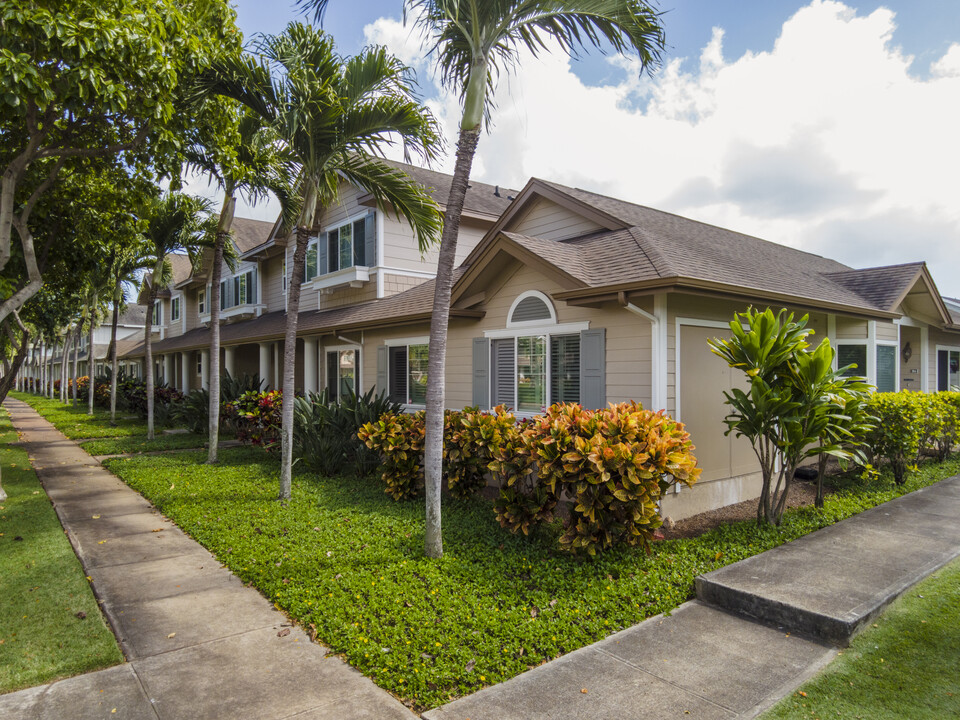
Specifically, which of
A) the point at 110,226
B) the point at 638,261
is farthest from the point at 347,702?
the point at 110,226

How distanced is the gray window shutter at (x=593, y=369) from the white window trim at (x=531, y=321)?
2.48ft

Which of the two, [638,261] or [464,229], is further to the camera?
[464,229]

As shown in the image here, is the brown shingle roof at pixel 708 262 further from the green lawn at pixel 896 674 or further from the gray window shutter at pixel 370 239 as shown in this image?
the gray window shutter at pixel 370 239

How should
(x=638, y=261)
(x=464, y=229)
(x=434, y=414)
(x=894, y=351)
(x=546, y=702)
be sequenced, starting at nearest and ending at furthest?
(x=546, y=702)
(x=434, y=414)
(x=638, y=261)
(x=894, y=351)
(x=464, y=229)

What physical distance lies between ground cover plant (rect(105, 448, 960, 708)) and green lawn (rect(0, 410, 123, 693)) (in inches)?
50.9

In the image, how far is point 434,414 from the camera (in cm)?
612

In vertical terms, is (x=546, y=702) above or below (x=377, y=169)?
below

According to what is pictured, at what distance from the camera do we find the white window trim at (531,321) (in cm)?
912

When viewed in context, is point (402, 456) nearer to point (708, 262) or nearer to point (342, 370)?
point (708, 262)

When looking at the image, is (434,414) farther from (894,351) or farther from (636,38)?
(894,351)

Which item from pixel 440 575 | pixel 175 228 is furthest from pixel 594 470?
pixel 175 228

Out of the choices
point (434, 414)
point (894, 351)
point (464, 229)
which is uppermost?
point (464, 229)

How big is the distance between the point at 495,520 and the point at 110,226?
9.72 m

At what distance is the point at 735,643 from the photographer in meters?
4.48
